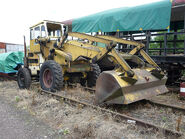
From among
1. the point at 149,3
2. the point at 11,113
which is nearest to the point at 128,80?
the point at 11,113

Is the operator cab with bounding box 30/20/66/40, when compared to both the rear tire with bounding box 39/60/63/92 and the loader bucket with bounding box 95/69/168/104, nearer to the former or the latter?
the rear tire with bounding box 39/60/63/92

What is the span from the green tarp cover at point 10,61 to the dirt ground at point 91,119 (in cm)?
564

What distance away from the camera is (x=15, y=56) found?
10.5m

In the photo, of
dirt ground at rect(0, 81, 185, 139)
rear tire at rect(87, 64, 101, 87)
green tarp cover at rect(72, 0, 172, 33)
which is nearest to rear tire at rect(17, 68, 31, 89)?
dirt ground at rect(0, 81, 185, 139)

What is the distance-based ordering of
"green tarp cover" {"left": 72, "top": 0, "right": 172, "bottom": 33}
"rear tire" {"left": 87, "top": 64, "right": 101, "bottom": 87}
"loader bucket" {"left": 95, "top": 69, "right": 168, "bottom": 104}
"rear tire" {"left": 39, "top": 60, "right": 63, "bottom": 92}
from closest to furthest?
"loader bucket" {"left": 95, "top": 69, "right": 168, "bottom": 104}
"rear tire" {"left": 39, "top": 60, "right": 63, "bottom": 92}
"green tarp cover" {"left": 72, "top": 0, "right": 172, "bottom": 33}
"rear tire" {"left": 87, "top": 64, "right": 101, "bottom": 87}

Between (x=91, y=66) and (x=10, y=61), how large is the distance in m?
6.00

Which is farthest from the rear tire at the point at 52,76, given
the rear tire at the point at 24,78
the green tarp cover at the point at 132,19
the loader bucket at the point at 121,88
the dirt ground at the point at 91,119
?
the green tarp cover at the point at 132,19

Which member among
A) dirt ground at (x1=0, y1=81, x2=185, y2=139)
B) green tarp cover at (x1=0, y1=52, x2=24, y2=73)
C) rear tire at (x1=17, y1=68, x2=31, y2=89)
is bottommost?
dirt ground at (x1=0, y1=81, x2=185, y2=139)

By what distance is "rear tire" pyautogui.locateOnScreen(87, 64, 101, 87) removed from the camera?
696 centimetres

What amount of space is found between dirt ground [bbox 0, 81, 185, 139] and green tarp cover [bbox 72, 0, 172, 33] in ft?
11.4

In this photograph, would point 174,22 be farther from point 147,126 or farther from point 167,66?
point 147,126

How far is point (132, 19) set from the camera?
7.15m

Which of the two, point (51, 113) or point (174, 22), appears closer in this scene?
point (51, 113)

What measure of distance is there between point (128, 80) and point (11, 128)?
2784mm
